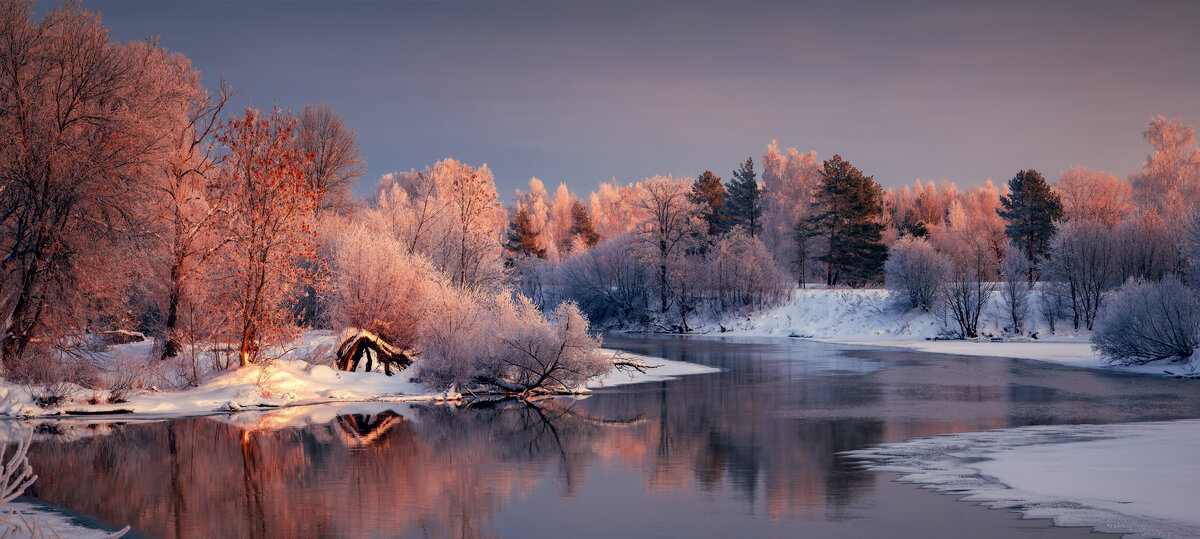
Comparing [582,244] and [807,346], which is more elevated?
[582,244]

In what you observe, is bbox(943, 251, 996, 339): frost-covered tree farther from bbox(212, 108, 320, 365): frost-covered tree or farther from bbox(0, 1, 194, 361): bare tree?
bbox(0, 1, 194, 361): bare tree

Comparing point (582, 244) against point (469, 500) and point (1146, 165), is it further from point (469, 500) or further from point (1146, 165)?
point (469, 500)

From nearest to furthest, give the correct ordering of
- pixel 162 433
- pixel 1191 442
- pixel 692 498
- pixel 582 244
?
pixel 692 498 < pixel 1191 442 < pixel 162 433 < pixel 582 244

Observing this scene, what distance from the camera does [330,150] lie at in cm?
4397

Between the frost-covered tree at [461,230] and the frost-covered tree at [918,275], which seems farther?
the frost-covered tree at [918,275]

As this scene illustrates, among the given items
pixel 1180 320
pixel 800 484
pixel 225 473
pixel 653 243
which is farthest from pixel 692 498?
pixel 653 243

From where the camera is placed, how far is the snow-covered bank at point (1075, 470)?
9.14m

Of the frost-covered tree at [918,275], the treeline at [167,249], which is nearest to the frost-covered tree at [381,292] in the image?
the treeline at [167,249]

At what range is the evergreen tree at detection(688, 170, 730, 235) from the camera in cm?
7144

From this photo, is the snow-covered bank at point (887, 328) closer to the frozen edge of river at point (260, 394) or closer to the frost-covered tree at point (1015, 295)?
the frost-covered tree at point (1015, 295)

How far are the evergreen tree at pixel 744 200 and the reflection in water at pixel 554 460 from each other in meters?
46.7

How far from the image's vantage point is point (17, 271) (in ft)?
61.7

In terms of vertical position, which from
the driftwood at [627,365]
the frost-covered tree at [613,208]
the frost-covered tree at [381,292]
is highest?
the frost-covered tree at [613,208]

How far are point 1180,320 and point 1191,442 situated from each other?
1582 centimetres
